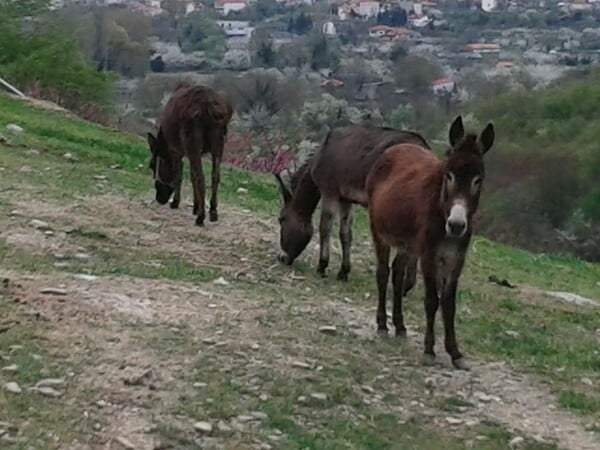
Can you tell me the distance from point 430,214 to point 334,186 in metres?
2.74

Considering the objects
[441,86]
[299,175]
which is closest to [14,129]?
[299,175]

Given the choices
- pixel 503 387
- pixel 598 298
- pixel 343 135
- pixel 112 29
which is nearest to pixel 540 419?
pixel 503 387

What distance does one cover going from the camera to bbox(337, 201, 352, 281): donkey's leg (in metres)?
10.2

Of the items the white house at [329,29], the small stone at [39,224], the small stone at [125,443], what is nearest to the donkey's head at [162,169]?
the small stone at [39,224]

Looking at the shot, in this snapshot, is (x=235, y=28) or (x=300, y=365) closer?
(x=300, y=365)

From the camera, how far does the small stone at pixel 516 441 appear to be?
6473 millimetres

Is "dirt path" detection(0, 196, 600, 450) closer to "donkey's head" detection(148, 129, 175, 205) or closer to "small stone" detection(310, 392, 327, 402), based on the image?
"small stone" detection(310, 392, 327, 402)

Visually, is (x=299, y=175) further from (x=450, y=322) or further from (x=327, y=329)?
(x=450, y=322)

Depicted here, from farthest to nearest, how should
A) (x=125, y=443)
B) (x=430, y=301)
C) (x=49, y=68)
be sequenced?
(x=49, y=68), (x=430, y=301), (x=125, y=443)

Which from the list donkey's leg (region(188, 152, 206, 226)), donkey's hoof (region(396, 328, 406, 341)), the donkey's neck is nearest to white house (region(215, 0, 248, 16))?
donkey's leg (region(188, 152, 206, 226))

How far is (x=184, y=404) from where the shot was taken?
6234 millimetres

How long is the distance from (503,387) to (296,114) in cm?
3102

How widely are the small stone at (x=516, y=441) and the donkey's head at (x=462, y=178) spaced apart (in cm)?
126

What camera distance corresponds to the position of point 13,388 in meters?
6.07
